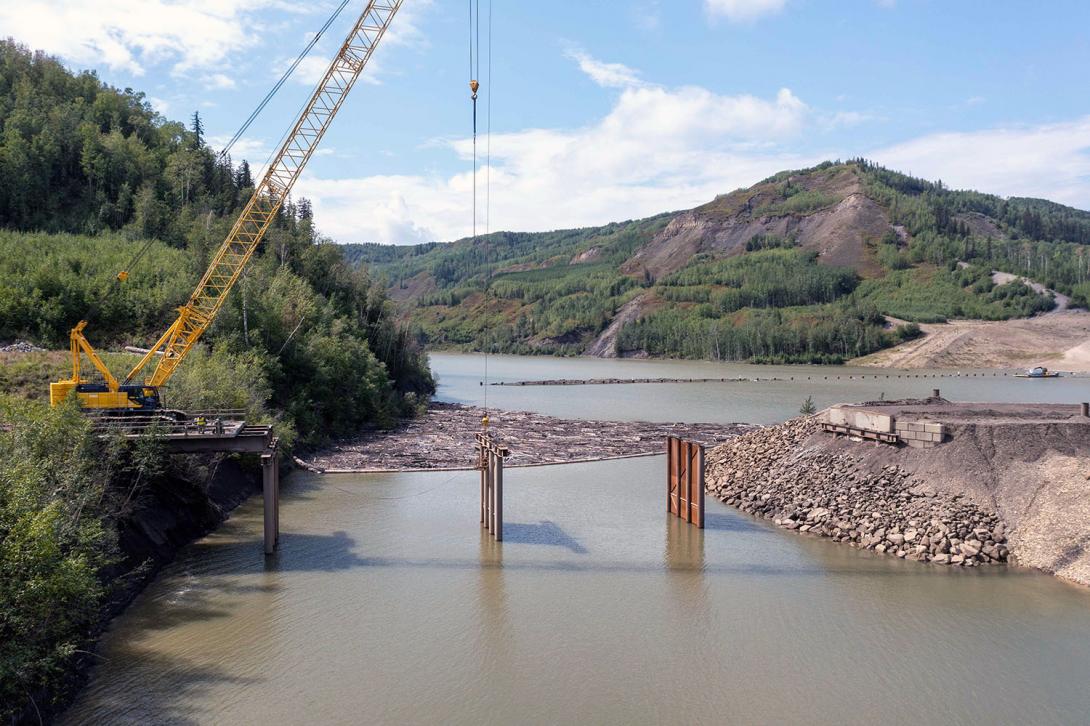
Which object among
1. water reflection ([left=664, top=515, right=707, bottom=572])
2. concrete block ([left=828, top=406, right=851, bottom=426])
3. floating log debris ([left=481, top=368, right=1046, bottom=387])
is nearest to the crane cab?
water reflection ([left=664, top=515, right=707, bottom=572])

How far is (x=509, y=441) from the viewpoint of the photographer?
51125mm

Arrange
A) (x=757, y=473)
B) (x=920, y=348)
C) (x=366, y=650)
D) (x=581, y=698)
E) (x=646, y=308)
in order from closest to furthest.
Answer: (x=581, y=698)
(x=366, y=650)
(x=757, y=473)
(x=920, y=348)
(x=646, y=308)

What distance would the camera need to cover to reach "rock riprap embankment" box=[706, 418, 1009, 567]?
2519 cm

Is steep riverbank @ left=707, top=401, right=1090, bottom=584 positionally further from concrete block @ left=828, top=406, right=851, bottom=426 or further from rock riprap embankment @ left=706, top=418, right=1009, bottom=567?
concrete block @ left=828, top=406, right=851, bottom=426

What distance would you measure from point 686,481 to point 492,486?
7433 mm

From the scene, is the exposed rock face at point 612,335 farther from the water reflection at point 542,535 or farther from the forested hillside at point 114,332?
the water reflection at point 542,535

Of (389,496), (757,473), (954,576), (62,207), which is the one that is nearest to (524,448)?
(389,496)

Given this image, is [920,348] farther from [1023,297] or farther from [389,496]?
[389,496]

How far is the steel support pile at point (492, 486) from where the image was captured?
1085 inches

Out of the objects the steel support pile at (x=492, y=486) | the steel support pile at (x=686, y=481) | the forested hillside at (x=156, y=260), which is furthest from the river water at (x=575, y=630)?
the forested hillside at (x=156, y=260)

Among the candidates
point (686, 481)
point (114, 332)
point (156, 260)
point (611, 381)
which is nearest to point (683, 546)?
point (686, 481)

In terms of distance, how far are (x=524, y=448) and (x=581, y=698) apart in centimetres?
3161

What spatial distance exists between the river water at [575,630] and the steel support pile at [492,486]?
57 centimetres

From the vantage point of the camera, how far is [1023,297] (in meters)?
158
